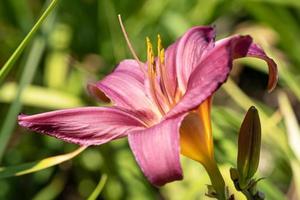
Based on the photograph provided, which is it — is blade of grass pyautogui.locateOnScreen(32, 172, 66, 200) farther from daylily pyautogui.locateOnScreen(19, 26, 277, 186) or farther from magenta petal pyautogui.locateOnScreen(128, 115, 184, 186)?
magenta petal pyautogui.locateOnScreen(128, 115, 184, 186)

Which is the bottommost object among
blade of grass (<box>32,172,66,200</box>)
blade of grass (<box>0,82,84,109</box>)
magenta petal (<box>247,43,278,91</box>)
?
blade of grass (<box>32,172,66,200</box>)

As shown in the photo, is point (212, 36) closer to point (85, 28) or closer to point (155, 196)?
point (155, 196)

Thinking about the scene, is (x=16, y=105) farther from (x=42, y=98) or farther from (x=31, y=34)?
(x=42, y=98)

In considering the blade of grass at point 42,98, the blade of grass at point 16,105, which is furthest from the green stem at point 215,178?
the blade of grass at point 42,98

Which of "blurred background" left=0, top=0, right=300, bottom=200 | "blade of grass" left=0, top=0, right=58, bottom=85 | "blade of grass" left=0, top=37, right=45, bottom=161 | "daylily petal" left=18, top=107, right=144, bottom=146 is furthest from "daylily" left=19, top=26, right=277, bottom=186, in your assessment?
"blurred background" left=0, top=0, right=300, bottom=200

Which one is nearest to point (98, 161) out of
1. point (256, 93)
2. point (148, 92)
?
point (256, 93)

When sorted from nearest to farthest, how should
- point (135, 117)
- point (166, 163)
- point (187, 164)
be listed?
1. point (166, 163)
2. point (135, 117)
3. point (187, 164)

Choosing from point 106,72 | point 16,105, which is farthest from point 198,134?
point 106,72
